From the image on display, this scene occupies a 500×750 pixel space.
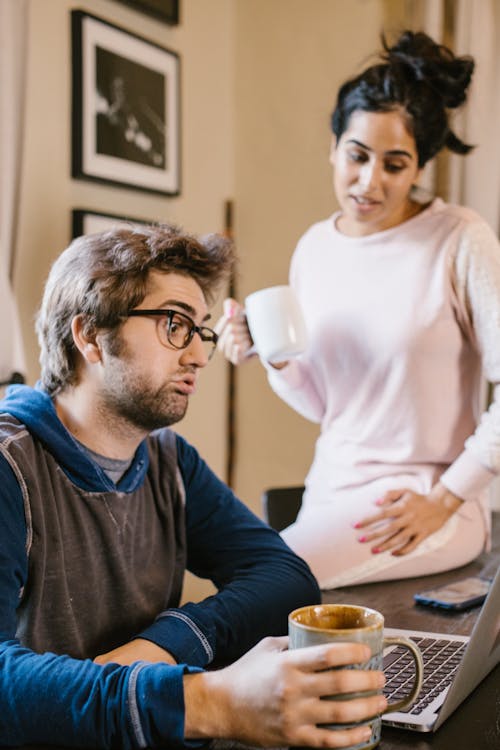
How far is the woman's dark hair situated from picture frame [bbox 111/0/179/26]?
1.26 m

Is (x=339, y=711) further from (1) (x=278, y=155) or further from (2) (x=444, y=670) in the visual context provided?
(1) (x=278, y=155)

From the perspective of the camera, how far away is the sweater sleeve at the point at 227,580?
43.7 inches

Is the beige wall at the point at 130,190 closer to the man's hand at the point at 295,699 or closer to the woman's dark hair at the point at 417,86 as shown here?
the woman's dark hair at the point at 417,86

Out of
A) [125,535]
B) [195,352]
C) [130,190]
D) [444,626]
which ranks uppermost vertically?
[130,190]

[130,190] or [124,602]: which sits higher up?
[130,190]

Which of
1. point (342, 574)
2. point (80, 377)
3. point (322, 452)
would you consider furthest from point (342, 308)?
point (80, 377)

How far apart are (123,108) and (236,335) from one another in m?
1.26

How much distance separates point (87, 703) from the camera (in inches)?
32.3

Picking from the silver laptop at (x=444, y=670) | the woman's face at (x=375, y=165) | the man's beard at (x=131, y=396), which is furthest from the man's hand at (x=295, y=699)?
the woman's face at (x=375, y=165)

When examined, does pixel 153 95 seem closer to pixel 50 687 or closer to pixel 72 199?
pixel 72 199

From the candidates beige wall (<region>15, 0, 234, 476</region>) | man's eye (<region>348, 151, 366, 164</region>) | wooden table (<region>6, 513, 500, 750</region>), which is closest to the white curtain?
beige wall (<region>15, 0, 234, 476</region>)

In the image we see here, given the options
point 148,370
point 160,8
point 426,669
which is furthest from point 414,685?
point 160,8

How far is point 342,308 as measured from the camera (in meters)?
1.87

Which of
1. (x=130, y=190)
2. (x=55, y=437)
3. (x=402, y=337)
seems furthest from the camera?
(x=130, y=190)
